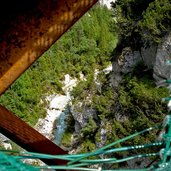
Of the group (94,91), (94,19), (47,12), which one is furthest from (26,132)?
(94,19)

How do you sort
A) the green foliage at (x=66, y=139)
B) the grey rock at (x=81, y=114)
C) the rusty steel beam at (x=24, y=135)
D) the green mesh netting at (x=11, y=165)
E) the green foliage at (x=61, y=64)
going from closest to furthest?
the green mesh netting at (x=11, y=165)
the rusty steel beam at (x=24, y=135)
the grey rock at (x=81, y=114)
the green foliage at (x=66, y=139)
the green foliage at (x=61, y=64)

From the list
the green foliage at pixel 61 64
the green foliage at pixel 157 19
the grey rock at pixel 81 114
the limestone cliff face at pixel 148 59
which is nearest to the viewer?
the green foliage at pixel 157 19

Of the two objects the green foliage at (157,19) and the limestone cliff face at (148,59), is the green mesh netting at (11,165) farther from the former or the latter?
the green foliage at (157,19)

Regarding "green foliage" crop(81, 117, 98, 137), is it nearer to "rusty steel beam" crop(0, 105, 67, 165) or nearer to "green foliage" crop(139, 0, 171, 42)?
"green foliage" crop(139, 0, 171, 42)

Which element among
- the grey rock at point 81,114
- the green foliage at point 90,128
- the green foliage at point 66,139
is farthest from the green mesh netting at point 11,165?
the green foliage at point 66,139

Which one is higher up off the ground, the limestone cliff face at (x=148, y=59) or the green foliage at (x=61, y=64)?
the green foliage at (x=61, y=64)

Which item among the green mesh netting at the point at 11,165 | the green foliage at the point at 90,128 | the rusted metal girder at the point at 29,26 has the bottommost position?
the green mesh netting at the point at 11,165

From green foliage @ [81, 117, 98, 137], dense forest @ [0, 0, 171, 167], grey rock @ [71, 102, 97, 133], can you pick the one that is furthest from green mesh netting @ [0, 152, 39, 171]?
grey rock @ [71, 102, 97, 133]

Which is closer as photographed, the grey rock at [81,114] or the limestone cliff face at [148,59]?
the limestone cliff face at [148,59]
